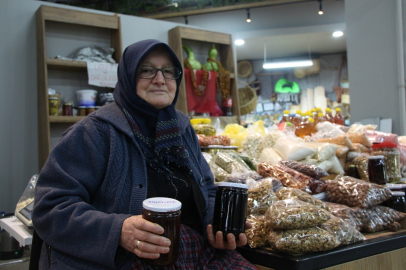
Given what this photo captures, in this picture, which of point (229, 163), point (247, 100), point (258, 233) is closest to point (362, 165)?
point (229, 163)

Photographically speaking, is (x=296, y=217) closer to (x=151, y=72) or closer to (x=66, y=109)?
(x=151, y=72)

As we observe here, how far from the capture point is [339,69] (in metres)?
10.2

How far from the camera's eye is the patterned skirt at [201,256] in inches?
51.6

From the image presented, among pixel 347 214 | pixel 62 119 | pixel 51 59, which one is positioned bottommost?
pixel 347 214

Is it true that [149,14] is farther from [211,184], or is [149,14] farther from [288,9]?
[211,184]

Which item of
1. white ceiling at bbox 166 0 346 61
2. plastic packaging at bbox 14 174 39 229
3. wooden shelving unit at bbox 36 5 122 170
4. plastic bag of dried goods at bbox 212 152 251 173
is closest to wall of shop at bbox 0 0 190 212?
wooden shelving unit at bbox 36 5 122 170

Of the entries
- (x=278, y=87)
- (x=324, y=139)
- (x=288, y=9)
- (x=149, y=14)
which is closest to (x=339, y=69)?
(x=278, y=87)

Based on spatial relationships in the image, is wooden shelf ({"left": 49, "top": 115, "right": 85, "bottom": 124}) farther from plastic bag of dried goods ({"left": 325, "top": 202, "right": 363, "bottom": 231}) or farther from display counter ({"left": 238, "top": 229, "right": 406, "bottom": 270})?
plastic bag of dried goods ({"left": 325, "top": 202, "right": 363, "bottom": 231})

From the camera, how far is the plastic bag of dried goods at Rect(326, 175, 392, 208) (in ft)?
5.41

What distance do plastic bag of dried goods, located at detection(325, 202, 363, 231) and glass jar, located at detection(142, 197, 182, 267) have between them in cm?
90

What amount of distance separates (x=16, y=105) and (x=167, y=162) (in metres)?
2.64

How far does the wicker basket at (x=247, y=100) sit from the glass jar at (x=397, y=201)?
3.32 metres

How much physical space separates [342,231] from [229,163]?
800mm

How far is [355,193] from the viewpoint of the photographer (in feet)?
5.50
